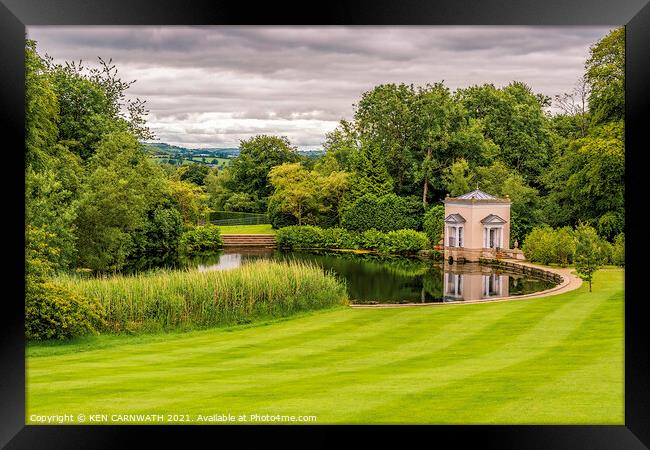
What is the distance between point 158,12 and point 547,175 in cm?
974

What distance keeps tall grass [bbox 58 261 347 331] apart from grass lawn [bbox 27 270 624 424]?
1.14ft

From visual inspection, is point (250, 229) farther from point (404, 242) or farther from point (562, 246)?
point (562, 246)

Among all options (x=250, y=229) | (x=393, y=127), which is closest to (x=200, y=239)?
(x=250, y=229)

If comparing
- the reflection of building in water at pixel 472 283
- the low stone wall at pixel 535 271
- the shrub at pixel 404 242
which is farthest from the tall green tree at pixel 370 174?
the low stone wall at pixel 535 271

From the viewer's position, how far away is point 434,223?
547 inches

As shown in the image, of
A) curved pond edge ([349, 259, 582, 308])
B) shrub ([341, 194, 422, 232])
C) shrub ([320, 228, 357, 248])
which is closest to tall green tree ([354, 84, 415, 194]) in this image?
shrub ([341, 194, 422, 232])

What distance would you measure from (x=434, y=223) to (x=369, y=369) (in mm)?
8148

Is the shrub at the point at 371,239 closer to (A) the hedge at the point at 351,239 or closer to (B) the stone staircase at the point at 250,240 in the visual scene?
(A) the hedge at the point at 351,239

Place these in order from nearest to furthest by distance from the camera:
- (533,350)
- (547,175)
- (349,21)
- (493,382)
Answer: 1. (349,21)
2. (493,382)
3. (533,350)
4. (547,175)

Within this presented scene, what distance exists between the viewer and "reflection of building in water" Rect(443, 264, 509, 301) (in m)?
10.8

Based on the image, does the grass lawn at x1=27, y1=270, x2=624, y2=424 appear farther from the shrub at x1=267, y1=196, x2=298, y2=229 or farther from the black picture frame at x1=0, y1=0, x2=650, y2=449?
the shrub at x1=267, y1=196, x2=298, y2=229
